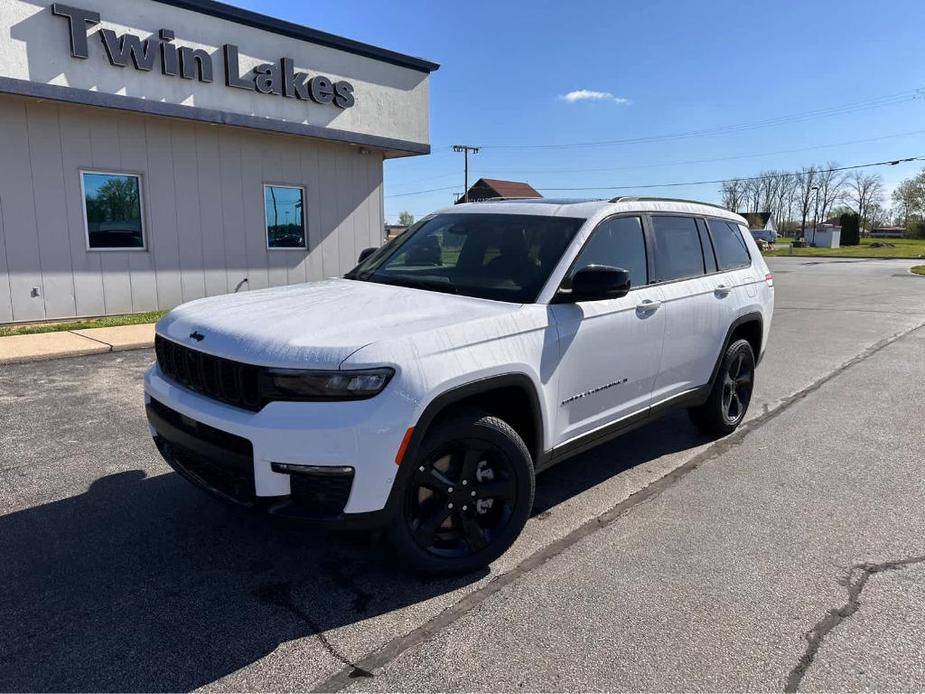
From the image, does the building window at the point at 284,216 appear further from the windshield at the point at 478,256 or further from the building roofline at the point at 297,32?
the windshield at the point at 478,256

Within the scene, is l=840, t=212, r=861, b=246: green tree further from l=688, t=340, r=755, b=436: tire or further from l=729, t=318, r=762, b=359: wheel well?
l=688, t=340, r=755, b=436: tire

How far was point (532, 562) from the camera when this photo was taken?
3346 millimetres

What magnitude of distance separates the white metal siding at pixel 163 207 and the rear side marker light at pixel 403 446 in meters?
9.39

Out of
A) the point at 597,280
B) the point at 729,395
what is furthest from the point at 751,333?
the point at 597,280

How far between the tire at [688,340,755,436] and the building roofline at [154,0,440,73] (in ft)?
32.9

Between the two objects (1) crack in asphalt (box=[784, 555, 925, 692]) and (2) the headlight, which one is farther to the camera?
(2) the headlight

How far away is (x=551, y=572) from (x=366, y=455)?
1203mm

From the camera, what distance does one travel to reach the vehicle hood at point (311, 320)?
2.74m

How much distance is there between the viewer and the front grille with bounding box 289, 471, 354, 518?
2.66 m

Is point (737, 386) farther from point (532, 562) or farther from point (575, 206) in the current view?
point (532, 562)

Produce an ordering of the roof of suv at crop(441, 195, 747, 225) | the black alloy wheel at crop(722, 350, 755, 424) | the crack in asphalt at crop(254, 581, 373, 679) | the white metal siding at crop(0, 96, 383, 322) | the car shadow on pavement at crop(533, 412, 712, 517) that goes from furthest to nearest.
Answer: the white metal siding at crop(0, 96, 383, 322) < the black alloy wheel at crop(722, 350, 755, 424) < the car shadow on pavement at crop(533, 412, 712, 517) < the roof of suv at crop(441, 195, 747, 225) < the crack in asphalt at crop(254, 581, 373, 679)

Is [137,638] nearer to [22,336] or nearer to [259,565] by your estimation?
[259,565]

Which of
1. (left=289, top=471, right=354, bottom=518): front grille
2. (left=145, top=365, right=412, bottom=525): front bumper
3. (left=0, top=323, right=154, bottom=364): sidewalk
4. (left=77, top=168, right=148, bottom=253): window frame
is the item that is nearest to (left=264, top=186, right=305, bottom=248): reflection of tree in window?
(left=77, top=168, right=148, bottom=253): window frame

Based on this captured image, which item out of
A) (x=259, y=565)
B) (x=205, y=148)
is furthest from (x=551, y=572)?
(x=205, y=148)
